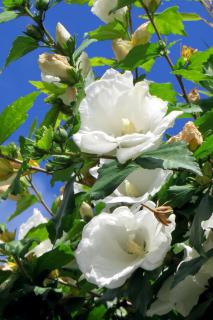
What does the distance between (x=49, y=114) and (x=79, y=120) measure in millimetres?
354

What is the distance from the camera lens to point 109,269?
133cm

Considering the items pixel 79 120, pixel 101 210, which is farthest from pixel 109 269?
pixel 79 120

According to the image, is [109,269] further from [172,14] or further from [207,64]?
[172,14]

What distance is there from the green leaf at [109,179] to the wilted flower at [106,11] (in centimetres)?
75

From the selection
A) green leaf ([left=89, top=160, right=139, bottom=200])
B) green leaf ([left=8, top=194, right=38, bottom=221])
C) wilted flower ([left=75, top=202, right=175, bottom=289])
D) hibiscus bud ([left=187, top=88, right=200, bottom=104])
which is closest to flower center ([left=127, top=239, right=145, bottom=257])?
wilted flower ([left=75, top=202, right=175, bottom=289])

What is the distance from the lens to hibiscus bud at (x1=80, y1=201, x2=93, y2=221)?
1510 millimetres

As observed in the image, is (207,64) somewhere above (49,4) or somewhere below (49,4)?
below

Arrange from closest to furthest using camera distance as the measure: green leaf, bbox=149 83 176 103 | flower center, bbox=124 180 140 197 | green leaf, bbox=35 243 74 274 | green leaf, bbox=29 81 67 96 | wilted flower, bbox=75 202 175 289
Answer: wilted flower, bbox=75 202 175 289 → flower center, bbox=124 180 140 197 → green leaf, bbox=35 243 74 274 → green leaf, bbox=149 83 176 103 → green leaf, bbox=29 81 67 96

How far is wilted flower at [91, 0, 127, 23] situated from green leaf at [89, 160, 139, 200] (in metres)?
0.75

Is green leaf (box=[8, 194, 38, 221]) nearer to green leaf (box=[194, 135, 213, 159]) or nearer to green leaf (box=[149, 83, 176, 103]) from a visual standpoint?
green leaf (box=[149, 83, 176, 103])

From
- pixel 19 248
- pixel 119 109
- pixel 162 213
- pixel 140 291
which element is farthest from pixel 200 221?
pixel 19 248

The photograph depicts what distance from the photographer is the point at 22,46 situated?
5.89 ft

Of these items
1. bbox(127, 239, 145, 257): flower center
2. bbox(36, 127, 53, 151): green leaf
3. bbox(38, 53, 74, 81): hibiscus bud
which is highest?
bbox(36, 127, 53, 151): green leaf

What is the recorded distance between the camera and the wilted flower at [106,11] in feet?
6.13
